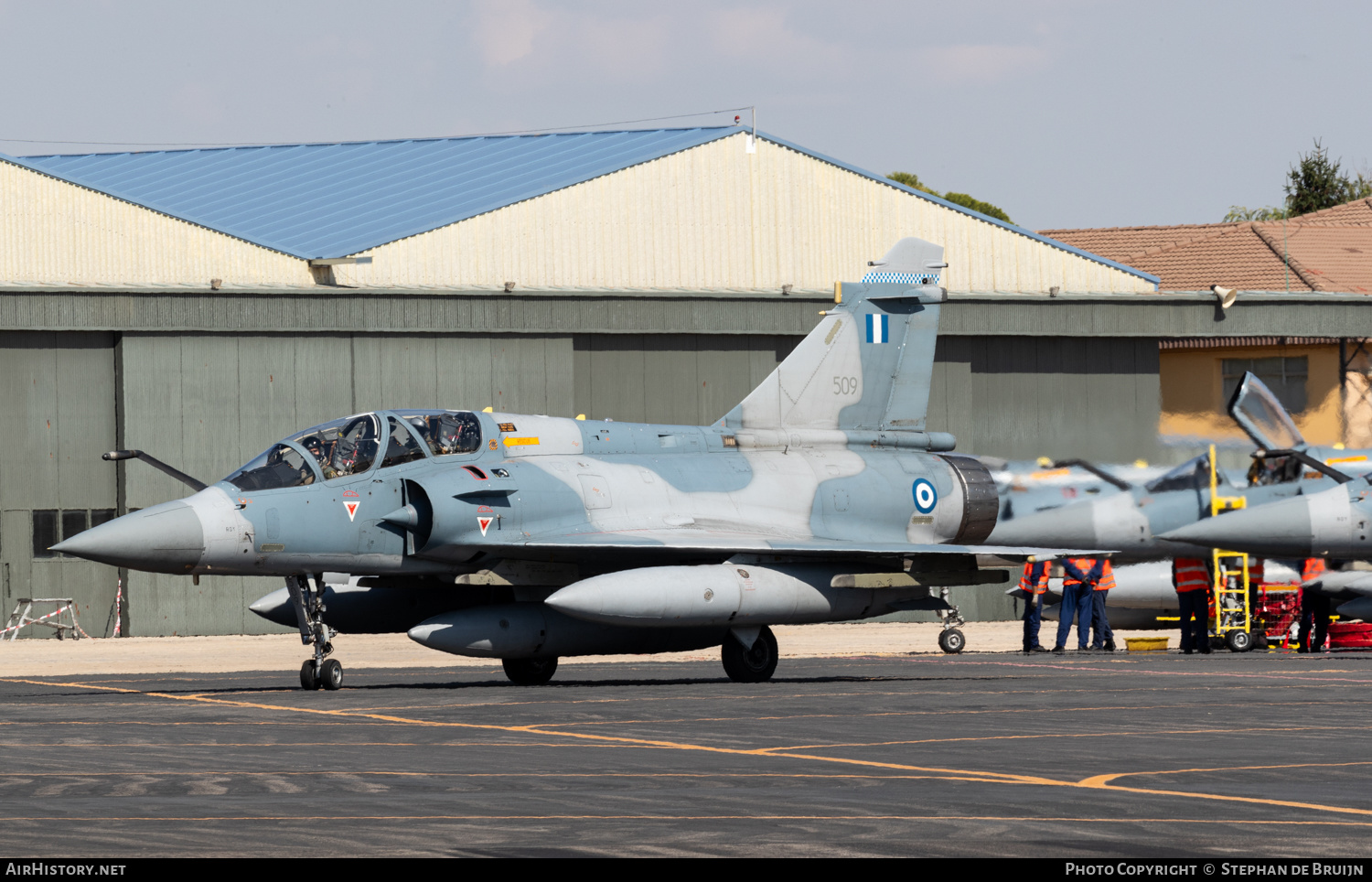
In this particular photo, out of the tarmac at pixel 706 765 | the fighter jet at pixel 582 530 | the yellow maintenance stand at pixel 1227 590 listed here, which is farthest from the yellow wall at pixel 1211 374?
the tarmac at pixel 706 765

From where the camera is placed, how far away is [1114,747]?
42.7 feet

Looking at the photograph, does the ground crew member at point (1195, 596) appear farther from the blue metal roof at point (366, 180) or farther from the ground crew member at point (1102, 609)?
the blue metal roof at point (366, 180)

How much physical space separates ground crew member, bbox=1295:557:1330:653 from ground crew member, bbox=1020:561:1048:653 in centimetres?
361

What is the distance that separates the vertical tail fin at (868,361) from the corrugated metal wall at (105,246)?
15237 millimetres

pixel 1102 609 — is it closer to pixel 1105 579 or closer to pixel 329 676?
pixel 1105 579

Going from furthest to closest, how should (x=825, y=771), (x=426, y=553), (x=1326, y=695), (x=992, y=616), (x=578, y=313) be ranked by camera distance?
1. (x=992, y=616)
2. (x=578, y=313)
3. (x=426, y=553)
4. (x=1326, y=695)
5. (x=825, y=771)

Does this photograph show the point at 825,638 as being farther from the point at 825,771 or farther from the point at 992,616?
the point at 825,771

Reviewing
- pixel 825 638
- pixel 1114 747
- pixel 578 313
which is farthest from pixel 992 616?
pixel 1114 747

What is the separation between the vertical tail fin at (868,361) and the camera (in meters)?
23.0

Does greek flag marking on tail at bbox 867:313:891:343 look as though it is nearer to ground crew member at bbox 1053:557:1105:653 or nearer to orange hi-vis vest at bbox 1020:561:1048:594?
ground crew member at bbox 1053:557:1105:653

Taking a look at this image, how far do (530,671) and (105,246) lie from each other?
1820 centimetres

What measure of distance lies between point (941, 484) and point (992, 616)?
58.4 ft

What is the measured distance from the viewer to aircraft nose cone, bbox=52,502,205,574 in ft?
57.5
